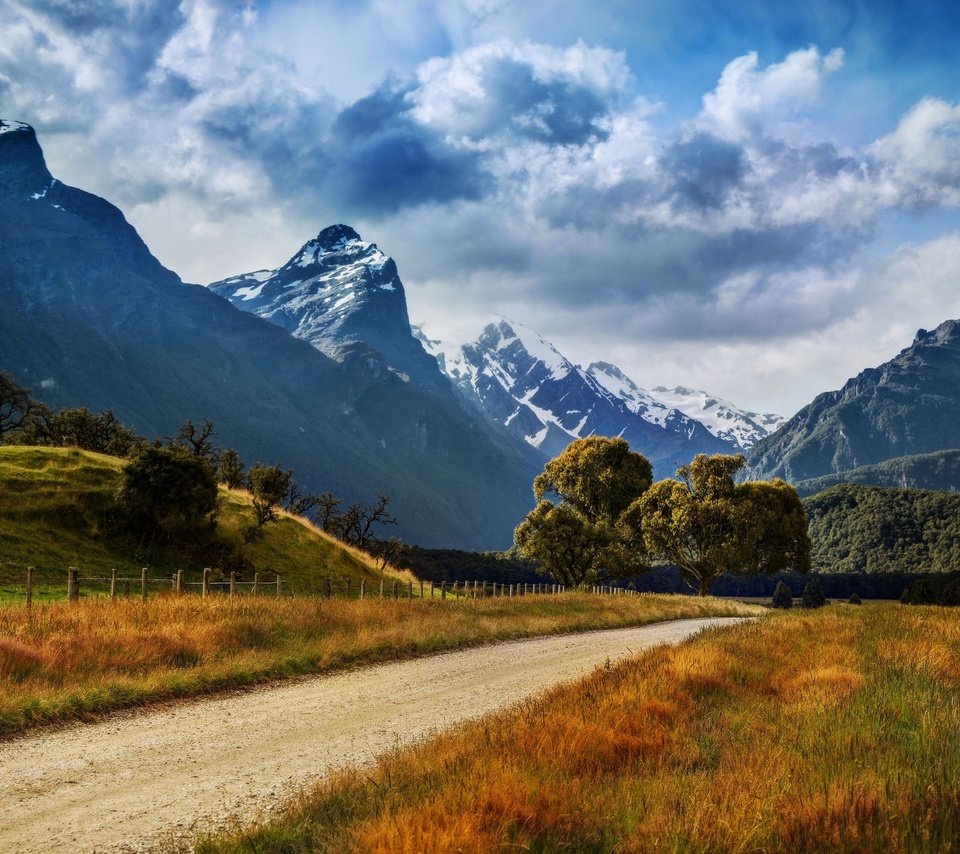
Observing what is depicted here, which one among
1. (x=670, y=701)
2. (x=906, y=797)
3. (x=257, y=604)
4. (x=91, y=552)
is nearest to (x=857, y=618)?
(x=670, y=701)

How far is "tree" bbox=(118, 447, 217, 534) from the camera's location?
43.9 metres

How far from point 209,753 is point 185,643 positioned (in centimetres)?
724

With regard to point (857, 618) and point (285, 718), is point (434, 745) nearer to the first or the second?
point (285, 718)

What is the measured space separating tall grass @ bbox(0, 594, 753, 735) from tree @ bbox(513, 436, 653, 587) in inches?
1433

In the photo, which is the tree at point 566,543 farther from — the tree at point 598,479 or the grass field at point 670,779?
the grass field at point 670,779

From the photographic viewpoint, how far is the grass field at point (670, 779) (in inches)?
211

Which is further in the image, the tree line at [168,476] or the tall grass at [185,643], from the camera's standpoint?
the tree line at [168,476]

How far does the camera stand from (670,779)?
269 inches

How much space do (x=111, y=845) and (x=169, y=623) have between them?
12.5 metres

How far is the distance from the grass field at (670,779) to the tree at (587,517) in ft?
173

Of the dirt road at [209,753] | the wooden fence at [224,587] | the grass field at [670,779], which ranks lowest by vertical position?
the wooden fence at [224,587]

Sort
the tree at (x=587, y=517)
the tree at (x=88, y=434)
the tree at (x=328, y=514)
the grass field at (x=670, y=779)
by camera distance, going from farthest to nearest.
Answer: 1. the tree at (x=328, y=514)
2. the tree at (x=88, y=434)
3. the tree at (x=587, y=517)
4. the grass field at (x=670, y=779)

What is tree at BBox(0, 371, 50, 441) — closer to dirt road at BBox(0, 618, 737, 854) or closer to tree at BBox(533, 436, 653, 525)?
tree at BBox(533, 436, 653, 525)

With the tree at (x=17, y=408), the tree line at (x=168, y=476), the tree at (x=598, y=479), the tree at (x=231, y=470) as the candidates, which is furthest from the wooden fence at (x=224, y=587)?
the tree at (x=17, y=408)
